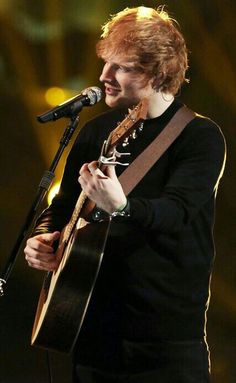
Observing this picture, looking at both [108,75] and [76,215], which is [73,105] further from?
[76,215]

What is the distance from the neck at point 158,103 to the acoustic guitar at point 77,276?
28 cm

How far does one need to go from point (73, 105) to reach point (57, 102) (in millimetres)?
1348

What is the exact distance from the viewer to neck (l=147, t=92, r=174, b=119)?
2006mm

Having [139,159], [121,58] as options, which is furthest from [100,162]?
[121,58]

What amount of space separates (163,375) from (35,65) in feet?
6.15

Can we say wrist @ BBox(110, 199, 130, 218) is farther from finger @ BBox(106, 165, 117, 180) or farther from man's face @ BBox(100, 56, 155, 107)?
man's face @ BBox(100, 56, 155, 107)

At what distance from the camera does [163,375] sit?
1852mm

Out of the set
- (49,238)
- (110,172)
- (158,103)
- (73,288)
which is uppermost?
(158,103)

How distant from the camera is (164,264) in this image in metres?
1.87

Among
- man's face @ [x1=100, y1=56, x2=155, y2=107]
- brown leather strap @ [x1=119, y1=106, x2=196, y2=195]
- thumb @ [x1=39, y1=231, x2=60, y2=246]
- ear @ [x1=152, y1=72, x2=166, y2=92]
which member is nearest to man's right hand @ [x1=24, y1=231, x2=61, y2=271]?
thumb @ [x1=39, y1=231, x2=60, y2=246]

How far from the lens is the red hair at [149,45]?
2.04 metres

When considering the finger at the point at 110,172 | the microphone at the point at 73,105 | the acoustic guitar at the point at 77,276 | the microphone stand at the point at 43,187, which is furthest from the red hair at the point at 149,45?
the finger at the point at 110,172

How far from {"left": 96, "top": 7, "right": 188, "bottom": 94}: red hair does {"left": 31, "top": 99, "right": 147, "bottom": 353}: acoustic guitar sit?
36 centimetres

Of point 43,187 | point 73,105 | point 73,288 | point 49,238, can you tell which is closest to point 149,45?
point 73,105
